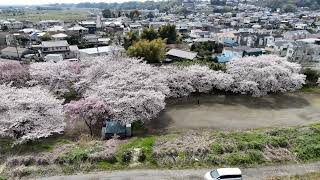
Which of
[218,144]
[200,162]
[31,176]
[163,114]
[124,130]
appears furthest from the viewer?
[163,114]

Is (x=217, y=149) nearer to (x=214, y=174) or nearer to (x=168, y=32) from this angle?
(x=214, y=174)

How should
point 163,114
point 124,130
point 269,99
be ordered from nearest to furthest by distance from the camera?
point 124,130, point 163,114, point 269,99

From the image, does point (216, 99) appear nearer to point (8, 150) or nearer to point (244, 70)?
point (244, 70)

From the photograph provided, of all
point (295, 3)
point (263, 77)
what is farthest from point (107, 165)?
point (295, 3)

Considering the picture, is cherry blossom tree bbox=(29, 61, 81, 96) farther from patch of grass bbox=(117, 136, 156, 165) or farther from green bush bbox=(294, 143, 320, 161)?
green bush bbox=(294, 143, 320, 161)

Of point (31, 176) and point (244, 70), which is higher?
point (244, 70)

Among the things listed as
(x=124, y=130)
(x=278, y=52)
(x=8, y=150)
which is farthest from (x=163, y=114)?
(x=278, y=52)

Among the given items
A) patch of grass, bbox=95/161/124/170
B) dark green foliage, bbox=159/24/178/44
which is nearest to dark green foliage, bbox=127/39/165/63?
dark green foliage, bbox=159/24/178/44

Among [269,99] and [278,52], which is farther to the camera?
[278,52]
